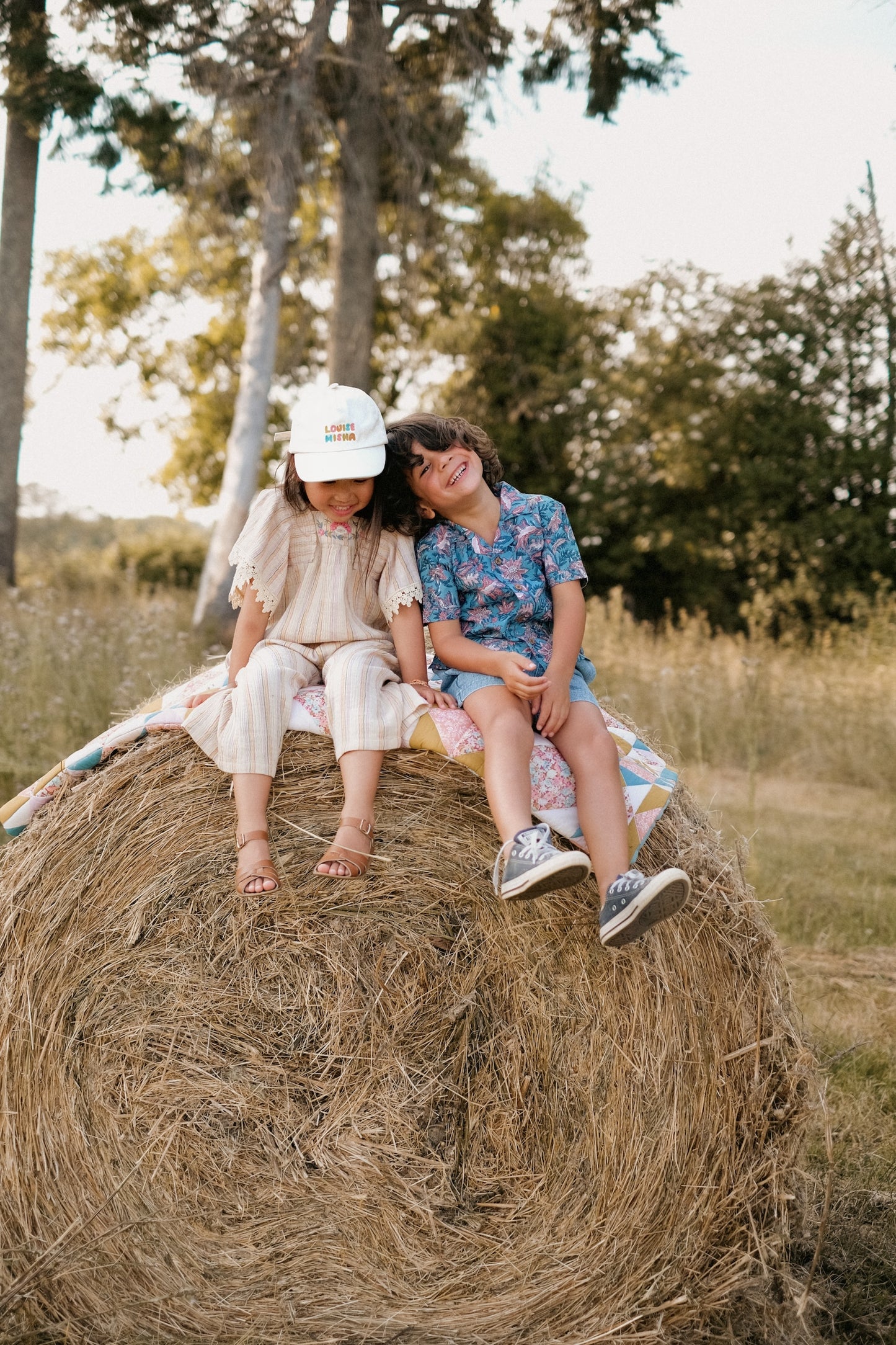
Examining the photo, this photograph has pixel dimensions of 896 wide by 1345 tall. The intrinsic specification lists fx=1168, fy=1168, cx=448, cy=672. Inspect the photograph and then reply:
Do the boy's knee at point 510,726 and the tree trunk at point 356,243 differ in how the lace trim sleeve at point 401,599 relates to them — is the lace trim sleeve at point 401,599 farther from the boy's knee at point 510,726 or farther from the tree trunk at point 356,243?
the tree trunk at point 356,243

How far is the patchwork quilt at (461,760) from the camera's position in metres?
2.65

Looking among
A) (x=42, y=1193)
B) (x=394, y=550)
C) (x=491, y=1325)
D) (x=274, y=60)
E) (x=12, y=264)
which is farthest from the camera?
(x=12, y=264)

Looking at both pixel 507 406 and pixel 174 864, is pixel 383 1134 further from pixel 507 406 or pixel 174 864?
pixel 507 406

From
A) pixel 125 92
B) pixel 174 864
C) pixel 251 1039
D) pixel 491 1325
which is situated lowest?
pixel 491 1325

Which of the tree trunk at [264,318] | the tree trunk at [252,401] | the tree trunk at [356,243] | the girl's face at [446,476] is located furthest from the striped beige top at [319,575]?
the tree trunk at [356,243]

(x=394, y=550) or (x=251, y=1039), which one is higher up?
(x=394, y=550)

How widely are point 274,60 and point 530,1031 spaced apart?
9849 mm

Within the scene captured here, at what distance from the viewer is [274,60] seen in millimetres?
10211

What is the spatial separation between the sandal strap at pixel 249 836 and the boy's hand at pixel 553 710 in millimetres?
695

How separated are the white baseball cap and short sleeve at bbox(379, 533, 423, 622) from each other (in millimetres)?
240

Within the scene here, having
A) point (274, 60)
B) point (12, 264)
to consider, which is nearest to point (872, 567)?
point (274, 60)

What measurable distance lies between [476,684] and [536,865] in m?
A: 0.61

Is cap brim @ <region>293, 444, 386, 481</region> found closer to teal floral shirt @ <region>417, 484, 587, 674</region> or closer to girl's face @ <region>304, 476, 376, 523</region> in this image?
girl's face @ <region>304, 476, 376, 523</region>

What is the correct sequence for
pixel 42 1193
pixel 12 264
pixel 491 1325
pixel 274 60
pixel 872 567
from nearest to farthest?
1. pixel 491 1325
2. pixel 42 1193
3. pixel 274 60
4. pixel 12 264
5. pixel 872 567
